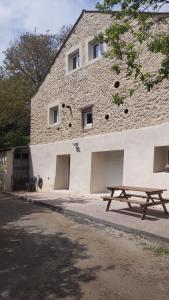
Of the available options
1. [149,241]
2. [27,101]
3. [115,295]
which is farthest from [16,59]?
[115,295]

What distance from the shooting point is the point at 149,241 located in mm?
7961

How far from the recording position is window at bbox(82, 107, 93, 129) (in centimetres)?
1712

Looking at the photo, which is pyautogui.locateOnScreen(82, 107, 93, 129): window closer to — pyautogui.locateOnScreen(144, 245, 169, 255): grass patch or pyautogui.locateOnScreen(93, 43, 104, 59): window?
pyautogui.locateOnScreen(93, 43, 104, 59): window

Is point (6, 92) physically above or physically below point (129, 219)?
above

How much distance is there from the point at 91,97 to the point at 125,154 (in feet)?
12.8

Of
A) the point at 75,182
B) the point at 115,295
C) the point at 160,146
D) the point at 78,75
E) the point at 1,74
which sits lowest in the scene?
the point at 115,295

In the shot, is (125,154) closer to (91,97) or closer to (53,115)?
(91,97)

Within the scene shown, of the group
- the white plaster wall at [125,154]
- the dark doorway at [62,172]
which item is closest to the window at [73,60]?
the white plaster wall at [125,154]

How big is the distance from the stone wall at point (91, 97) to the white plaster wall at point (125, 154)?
358 mm

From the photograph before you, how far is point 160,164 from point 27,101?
687 inches

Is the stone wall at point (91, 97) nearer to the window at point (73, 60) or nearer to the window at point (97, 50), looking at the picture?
the window at point (73, 60)

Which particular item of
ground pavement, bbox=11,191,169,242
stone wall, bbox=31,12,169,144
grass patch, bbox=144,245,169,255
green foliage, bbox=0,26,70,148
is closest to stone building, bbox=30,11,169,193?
stone wall, bbox=31,12,169,144

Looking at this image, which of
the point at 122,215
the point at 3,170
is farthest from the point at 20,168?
the point at 122,215

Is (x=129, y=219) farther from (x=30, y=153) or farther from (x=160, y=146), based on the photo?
(x=30, y=153)
